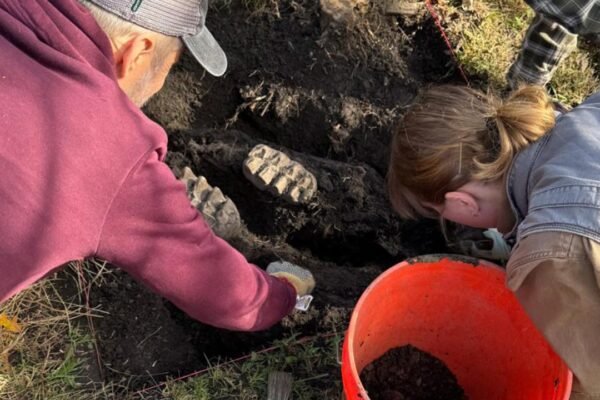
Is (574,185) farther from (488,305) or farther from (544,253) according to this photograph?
(488,305)

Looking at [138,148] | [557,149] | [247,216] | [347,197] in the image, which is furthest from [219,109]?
[557,149]

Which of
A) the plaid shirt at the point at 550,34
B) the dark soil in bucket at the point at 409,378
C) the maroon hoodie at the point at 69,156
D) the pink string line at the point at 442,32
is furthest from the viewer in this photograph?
the pink string line at the point at 442,32

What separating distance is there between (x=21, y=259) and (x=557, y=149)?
136 centimetres

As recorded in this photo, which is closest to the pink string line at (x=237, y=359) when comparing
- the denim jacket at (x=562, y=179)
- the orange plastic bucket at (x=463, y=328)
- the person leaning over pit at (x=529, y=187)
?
the orange plastic bucket at (x=463, y=328)

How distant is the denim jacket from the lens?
1488mm

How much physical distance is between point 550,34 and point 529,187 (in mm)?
1131

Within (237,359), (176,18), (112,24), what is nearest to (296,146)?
(237,359)

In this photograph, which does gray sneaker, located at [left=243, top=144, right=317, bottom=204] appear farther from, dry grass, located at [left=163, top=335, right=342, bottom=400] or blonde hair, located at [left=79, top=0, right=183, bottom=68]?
blonde hair, located at [left=79, top=0, right=183, bottom=68]

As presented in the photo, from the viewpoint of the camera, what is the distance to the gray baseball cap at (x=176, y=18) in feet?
4.93

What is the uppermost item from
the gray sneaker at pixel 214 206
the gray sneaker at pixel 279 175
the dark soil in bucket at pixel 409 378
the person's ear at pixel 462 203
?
the person's ear at pixel 462 203

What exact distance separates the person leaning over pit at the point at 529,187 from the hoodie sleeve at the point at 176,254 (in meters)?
0.57

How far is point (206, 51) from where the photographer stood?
5.87 ft

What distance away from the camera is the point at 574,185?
4.97ft

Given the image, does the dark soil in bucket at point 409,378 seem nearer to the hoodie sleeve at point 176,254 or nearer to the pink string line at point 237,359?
the pink string line at point 237,359
